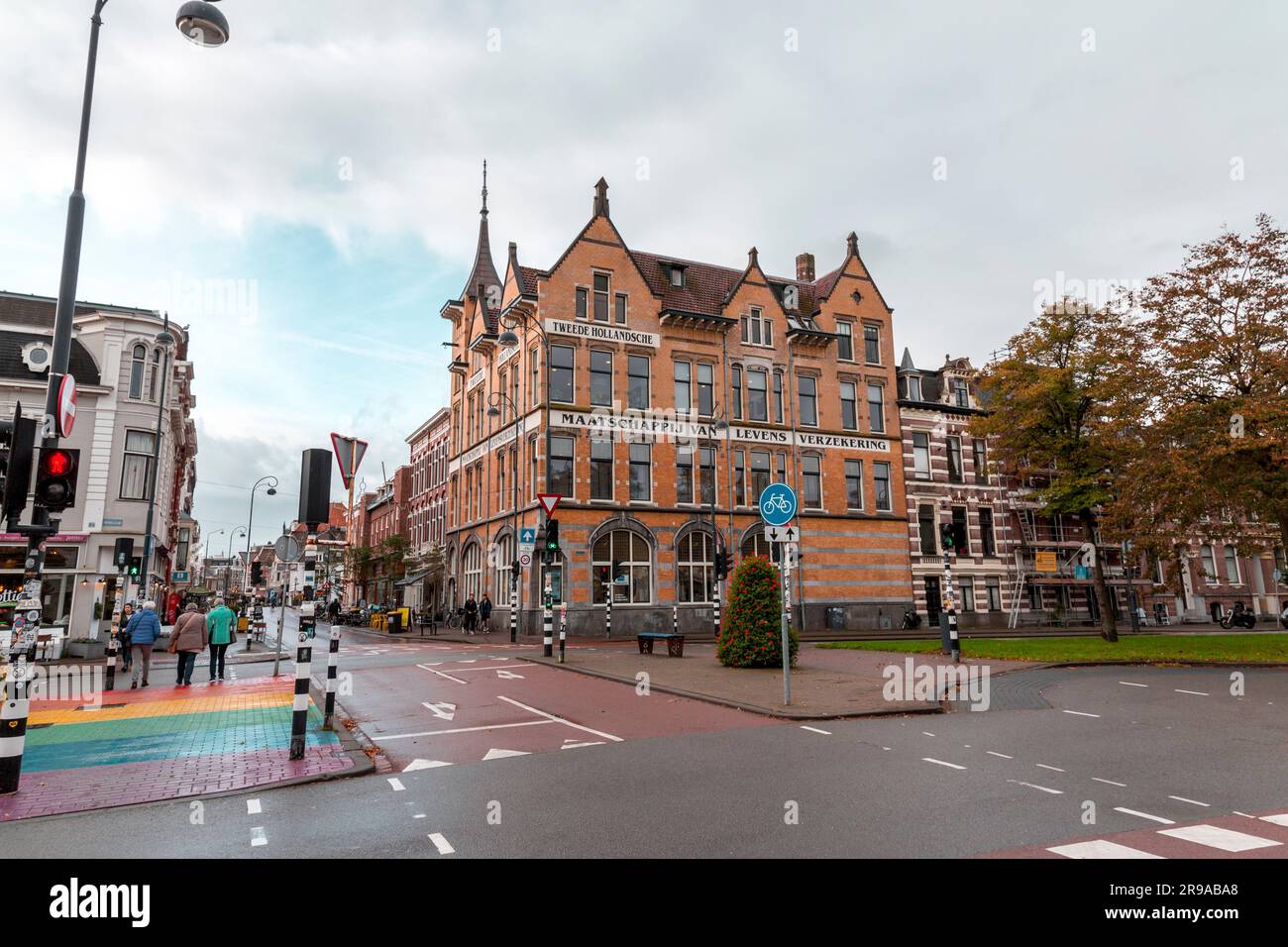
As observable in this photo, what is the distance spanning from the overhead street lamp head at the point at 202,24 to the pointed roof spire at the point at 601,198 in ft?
90.9

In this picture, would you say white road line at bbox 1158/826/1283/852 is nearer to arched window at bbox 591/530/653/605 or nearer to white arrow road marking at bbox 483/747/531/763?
white arrow road marking at bbox 483/747/531/763

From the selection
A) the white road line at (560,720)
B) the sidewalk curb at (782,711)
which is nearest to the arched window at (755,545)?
the sidewalk curb at (782,711)

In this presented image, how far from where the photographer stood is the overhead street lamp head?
27.5 ft

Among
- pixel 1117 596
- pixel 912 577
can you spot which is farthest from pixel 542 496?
pixel 1117 596

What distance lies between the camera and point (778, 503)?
1166cm

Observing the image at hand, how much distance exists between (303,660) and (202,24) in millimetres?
7361

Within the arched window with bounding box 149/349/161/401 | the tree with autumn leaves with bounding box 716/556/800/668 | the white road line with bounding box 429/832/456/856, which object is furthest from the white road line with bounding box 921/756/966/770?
the arched window with bounding box 149/349/161/401

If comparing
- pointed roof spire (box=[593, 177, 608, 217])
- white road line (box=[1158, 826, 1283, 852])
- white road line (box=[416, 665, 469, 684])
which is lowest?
white road line (box=[416, 665, 469, 684])

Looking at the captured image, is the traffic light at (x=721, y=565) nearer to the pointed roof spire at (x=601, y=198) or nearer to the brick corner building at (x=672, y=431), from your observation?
the brick corner building at (x=672, y=431)

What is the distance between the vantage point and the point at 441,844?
17.8 ft

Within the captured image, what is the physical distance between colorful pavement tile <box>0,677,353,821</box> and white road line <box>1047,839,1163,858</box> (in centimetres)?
667

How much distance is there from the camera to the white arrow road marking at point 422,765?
8.11m
